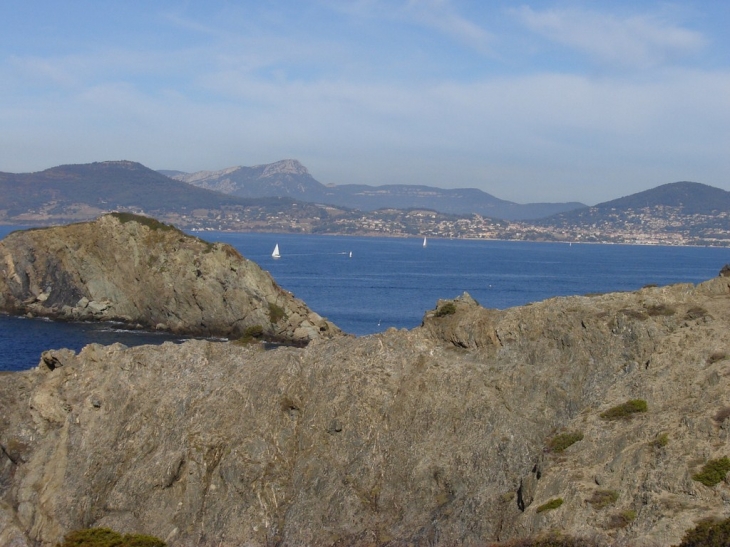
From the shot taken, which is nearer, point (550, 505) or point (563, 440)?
point (550, 505)

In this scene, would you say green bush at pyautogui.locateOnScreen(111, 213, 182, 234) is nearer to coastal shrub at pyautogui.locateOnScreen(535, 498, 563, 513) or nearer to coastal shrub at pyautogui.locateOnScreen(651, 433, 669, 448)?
coastal shrub at pyautogui.locateOnScreen(535, 498, 563, 513)

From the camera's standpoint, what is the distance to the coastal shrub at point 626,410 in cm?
2909

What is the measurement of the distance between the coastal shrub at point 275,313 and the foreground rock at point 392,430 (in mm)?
44840

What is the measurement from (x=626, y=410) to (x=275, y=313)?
5579 centimetres

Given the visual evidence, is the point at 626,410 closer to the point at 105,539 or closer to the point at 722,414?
the point at 722,414

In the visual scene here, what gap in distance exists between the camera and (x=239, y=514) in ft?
97.0

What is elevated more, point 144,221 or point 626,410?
point 144,221

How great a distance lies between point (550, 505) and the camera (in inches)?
1008

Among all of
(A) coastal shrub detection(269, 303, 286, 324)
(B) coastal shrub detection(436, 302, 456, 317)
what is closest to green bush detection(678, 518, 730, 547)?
(B) coastal shrub detection(436, 302, 456, 317)

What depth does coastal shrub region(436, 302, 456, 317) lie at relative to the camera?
3672cm

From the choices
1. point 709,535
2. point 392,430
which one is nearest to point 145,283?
point 392,430

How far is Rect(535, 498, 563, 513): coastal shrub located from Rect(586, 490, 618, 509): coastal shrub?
2.82 feet

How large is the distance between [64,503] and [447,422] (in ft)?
46.0

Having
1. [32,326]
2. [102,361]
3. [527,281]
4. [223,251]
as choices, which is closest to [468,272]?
[527,281]
